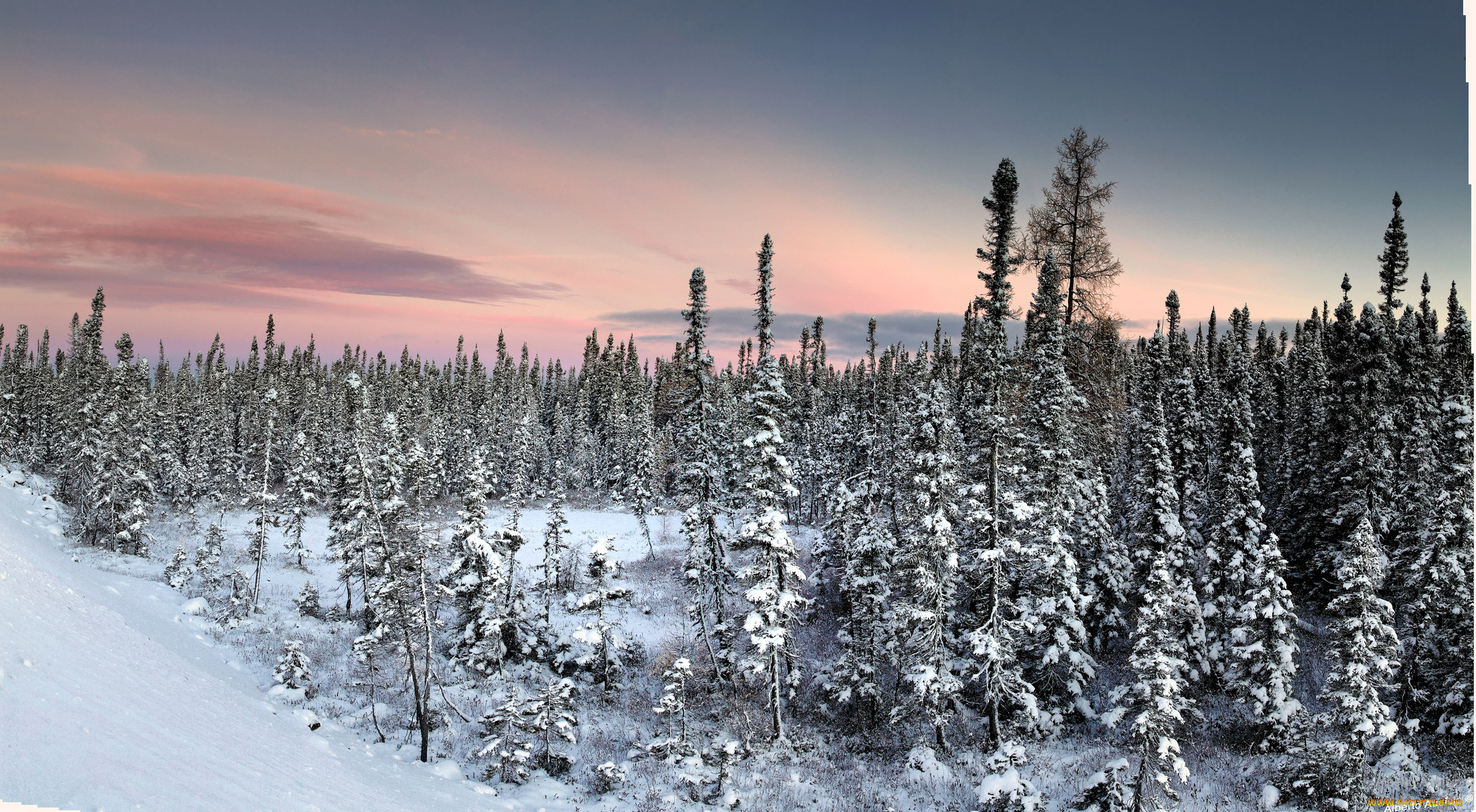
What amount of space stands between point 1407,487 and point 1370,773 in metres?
16.6

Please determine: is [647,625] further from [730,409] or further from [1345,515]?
[1345,515]

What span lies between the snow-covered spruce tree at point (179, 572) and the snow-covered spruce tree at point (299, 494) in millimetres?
7757

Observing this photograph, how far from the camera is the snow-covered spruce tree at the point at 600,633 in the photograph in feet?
104

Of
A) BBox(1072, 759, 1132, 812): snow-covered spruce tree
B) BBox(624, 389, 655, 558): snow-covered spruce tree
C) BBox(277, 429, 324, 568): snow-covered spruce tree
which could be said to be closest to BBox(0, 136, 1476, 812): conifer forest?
BBox(1072, 759, 1132, 812): snow-covered spruce tree

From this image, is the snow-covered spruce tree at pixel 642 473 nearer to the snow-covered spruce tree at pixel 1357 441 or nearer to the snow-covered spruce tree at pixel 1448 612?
the snow-covered spruce tree at pixel 1357 441

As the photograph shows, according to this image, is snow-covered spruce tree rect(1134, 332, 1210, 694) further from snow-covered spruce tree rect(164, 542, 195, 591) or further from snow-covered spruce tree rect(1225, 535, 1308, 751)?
snow-covered spruce tree rect(164, 542, 195, 591)

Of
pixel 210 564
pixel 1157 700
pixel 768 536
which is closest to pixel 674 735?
pixel 768 536

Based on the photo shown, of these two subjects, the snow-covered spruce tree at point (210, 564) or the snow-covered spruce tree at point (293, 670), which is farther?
the snow-covered spruce tree at point (210, 564)

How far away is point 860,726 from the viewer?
29.1 m

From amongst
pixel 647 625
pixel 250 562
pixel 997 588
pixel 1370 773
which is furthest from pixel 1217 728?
pixel 250 562

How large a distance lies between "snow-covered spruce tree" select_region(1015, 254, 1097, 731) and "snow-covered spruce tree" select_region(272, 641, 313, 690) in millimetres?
30386

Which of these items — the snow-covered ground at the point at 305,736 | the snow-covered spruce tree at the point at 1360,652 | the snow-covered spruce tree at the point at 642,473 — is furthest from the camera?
the snow-covered spruce tree at the point at 642,473

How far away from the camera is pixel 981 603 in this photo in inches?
1033

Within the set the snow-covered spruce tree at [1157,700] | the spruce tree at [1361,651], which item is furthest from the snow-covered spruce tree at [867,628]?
the spruce tree at [1361,651]
